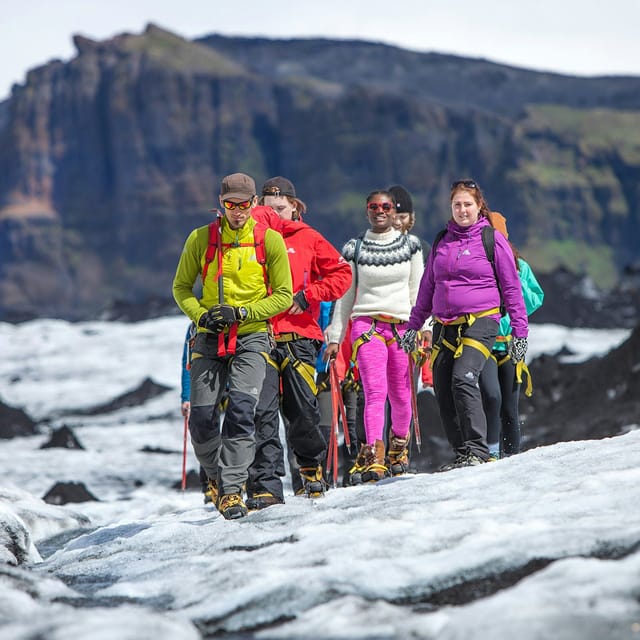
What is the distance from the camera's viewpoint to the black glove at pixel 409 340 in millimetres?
9008

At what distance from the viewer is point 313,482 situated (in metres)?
8.38

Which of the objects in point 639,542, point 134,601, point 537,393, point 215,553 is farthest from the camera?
point 537,393

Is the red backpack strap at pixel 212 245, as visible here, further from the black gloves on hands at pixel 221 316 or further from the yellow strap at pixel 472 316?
the yellow strap at pixel 472 316

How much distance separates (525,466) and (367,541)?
1.82m

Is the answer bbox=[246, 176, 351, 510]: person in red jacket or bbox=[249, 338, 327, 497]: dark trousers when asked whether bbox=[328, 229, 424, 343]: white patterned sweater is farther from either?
bbox=[249, 338, 327, 497]: dark trousers

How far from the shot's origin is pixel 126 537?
310 inches

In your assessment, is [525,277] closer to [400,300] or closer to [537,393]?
[400,300]

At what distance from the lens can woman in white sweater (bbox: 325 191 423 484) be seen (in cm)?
926

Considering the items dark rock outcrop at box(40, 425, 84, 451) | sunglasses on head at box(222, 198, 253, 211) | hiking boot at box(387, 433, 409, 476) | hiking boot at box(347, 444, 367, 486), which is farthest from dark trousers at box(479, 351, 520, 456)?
dark rock outcrop at box(40, 425, 84, 451)

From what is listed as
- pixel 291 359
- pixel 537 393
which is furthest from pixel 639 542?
pixel 537 393

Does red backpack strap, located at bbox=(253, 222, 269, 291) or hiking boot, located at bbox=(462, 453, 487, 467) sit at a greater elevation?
red backpack strap, located at bbox=(253, 222, 269, 291)

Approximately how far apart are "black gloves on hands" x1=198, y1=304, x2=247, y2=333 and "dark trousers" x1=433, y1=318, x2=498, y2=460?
1736 millimetres

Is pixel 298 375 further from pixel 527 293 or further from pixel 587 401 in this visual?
pixel 587 401

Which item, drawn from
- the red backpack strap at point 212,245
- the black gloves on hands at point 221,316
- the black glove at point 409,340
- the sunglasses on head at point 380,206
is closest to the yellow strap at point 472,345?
the black glove at point 409,340
